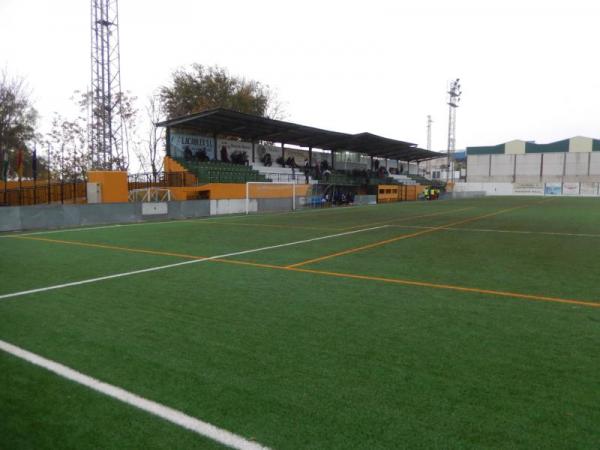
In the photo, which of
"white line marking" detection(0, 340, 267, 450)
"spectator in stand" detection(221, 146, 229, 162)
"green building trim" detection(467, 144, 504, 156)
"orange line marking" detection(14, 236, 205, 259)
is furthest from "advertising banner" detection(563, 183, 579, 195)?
"white line marking" detection(0, 340, 267, 450)

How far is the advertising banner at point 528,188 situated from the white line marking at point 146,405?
79702 millimetres

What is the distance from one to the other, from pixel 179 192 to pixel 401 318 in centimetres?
2496

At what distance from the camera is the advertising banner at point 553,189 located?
71375 mm

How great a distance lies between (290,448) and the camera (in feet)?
8.90

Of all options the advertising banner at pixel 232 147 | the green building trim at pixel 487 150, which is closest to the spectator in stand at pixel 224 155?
the advertising banner at pixel 232 147

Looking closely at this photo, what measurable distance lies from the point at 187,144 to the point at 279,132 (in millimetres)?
8305

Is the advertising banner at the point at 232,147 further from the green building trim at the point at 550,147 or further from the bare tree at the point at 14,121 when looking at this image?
the green building trim at the point at 550,147

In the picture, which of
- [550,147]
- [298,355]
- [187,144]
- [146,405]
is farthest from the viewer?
[550,147]

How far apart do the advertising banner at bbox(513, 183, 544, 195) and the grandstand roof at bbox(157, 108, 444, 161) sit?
26577mm

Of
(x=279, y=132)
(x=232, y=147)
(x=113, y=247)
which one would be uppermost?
(x=279, y=132)

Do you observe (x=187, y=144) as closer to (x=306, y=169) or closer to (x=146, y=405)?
(x=306, y=169)

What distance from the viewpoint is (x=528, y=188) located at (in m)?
74.1

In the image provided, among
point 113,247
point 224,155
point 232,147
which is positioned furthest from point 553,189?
point 113,247

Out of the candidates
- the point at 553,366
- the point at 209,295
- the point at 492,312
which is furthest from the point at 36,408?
the point at 492,312
